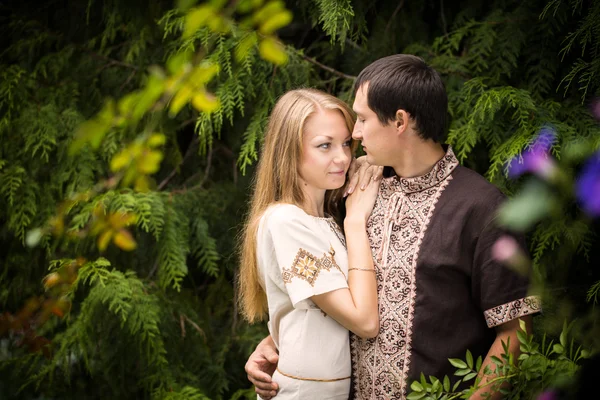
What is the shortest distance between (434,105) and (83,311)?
1818 millimetres

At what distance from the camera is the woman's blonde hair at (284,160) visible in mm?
2260

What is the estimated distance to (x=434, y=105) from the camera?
2.11 metres

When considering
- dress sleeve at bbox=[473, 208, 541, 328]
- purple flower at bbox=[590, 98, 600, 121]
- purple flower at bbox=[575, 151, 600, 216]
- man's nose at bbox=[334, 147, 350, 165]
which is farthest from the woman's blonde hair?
purple flower at bbox=[575, 151, 600, 216]

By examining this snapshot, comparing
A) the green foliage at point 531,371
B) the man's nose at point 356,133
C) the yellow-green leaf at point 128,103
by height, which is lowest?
the green foliage at point 531,371

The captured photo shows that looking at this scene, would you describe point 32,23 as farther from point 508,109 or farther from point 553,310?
point 553,310

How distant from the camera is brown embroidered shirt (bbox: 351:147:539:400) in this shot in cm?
192

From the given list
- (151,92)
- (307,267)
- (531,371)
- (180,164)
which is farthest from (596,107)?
(180,164)

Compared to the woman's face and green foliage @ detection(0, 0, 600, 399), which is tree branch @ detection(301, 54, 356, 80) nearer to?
green foliage @ detection(0, 0, 600, 399)

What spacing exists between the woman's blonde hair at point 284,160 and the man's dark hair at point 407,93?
0.73ft

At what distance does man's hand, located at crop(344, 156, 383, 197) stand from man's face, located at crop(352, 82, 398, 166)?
13 cm

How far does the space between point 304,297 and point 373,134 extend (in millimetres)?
534

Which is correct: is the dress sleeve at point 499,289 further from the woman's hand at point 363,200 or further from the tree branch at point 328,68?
the tree branch at point 328,68

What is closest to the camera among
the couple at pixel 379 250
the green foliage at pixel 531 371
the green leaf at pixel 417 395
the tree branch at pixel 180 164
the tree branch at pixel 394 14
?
the green foliage at pixel 531 371

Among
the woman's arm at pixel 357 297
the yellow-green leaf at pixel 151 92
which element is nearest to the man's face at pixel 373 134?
the woman's arm at pixel 357 297
